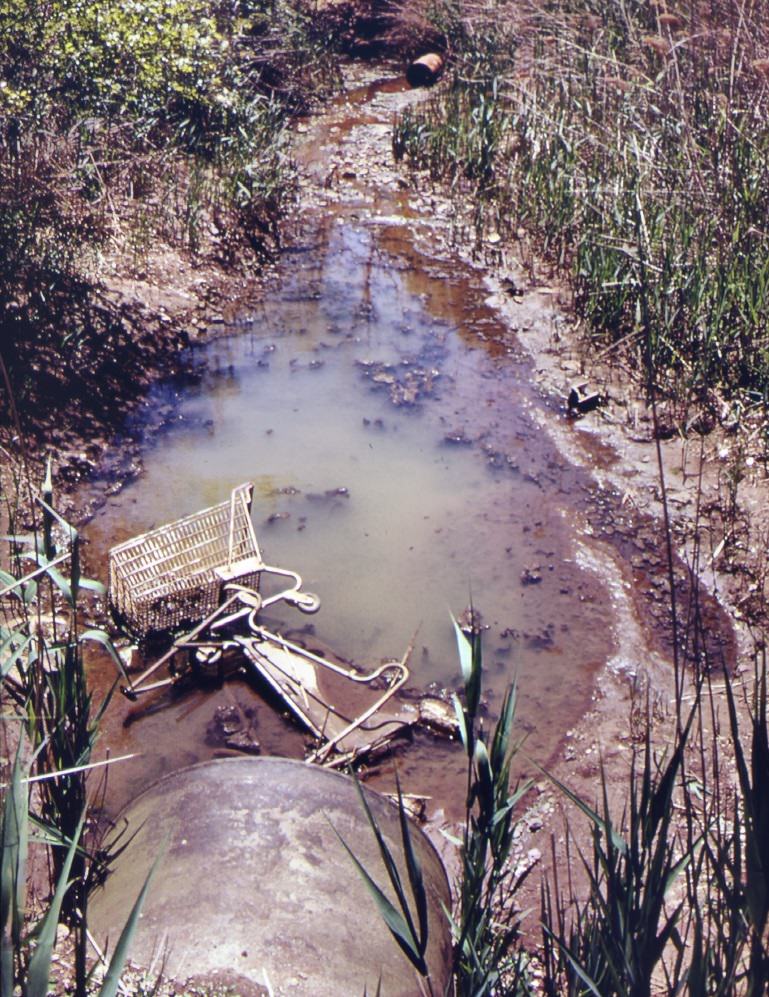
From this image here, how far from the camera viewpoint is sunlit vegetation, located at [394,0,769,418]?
22.2ft

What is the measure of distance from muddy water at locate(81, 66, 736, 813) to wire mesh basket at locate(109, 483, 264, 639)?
0.38 m

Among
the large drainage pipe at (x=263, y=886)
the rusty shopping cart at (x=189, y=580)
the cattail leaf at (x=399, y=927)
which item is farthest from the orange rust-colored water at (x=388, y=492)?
the cattail leaf at (x=399, y=927)

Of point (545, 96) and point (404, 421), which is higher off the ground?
point (545, 96)

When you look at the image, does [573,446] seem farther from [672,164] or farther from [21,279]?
[21,279]

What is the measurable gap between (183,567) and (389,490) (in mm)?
1617

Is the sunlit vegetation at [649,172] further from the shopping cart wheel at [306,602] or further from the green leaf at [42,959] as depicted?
the green leaf at [42,959]

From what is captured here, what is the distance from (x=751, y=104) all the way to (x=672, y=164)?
643 mm

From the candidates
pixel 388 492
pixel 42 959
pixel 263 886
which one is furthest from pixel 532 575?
pixel 42 959

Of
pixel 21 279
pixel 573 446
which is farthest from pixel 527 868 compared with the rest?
pixel 21 279

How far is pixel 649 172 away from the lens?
295 inches

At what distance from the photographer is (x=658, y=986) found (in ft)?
11.0

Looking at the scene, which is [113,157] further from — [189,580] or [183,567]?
[189,580]

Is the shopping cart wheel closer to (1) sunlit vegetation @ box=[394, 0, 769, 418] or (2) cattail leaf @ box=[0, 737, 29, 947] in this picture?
(1) sunlit vegetation @ box=[394, 0, 769, 418]

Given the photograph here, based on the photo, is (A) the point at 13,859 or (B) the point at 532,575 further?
(B) the point at 532,575
